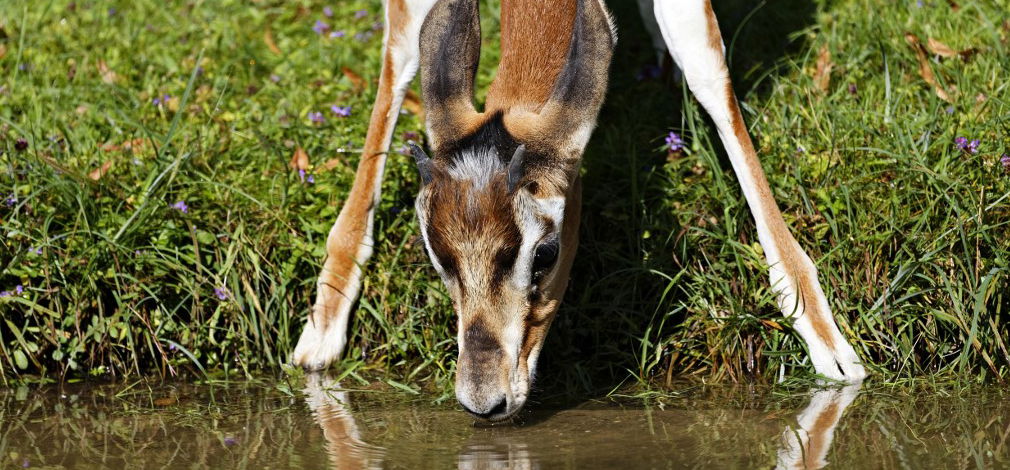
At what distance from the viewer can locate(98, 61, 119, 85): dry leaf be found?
6925 millimetres

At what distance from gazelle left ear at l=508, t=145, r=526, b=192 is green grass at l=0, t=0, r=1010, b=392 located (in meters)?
1.16

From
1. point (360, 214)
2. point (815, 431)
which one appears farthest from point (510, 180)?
point (360, 214)

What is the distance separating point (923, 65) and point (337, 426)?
11.6 ft

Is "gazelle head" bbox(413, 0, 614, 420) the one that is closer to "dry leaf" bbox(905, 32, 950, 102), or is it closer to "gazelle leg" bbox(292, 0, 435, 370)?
"gazelle leg" bbox(292, 0, 435, 370)

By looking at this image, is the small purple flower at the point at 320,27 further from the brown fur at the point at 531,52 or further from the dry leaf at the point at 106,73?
the brown fur at the point at 531,52

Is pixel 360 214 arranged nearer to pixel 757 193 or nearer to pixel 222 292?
pixel 222 292

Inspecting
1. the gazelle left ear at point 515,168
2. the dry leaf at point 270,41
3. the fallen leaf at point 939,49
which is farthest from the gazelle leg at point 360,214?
the fallen leaf at point 939,49

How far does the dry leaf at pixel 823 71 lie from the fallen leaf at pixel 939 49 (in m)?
0.49

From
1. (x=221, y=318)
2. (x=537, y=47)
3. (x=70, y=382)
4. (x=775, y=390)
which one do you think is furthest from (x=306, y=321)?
(x=775, y=390)

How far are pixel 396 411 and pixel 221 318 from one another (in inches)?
46.1

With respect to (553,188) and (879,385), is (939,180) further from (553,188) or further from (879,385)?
(553,188)

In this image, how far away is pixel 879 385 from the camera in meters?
4.67

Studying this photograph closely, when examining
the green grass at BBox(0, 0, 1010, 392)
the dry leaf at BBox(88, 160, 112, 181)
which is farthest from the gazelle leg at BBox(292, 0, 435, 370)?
the dry leaf at BBox(88, 160, 112, 181)

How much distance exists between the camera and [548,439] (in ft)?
13.4
